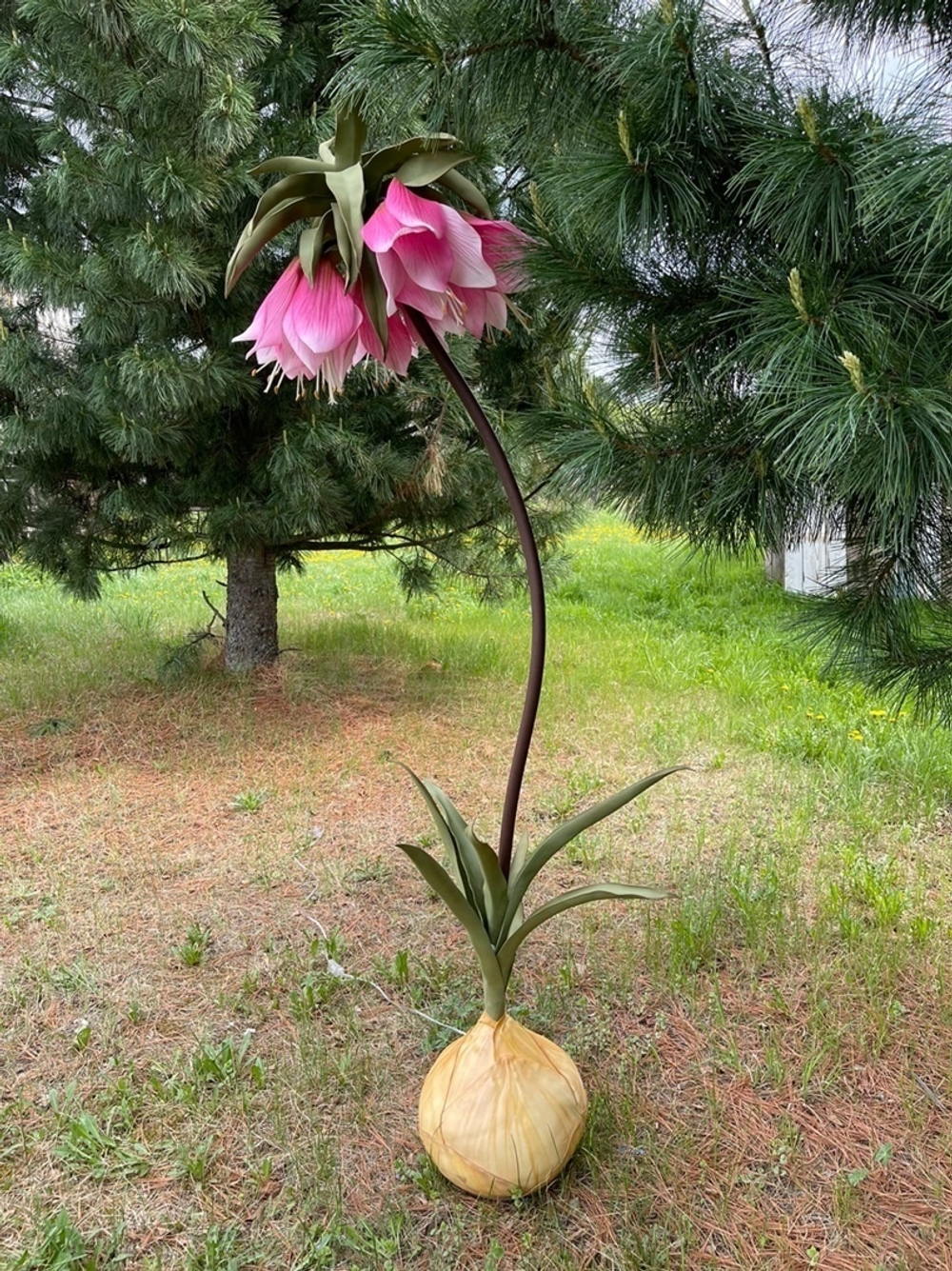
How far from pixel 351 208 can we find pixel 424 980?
1474 millimetres

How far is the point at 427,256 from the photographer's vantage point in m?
0.99

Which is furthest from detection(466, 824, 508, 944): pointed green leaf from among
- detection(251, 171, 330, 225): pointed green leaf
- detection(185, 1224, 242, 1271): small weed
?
detection(251, 171, 330, 225): pointed green leaf

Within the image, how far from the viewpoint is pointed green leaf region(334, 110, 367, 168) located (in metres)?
1.02

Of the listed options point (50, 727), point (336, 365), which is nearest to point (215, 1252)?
point (336, 365)

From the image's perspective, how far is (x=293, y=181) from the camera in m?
1.03

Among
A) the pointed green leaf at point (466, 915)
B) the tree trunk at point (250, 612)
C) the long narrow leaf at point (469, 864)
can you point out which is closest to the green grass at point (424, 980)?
the tree trunk at point (250, 612)

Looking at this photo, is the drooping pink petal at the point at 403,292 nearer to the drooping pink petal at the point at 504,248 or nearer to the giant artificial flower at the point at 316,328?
the giant artificial flower at the point at 316,328

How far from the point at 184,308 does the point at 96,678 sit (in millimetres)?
1875

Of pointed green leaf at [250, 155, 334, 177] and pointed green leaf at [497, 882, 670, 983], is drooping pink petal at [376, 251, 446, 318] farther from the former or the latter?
pointed green leaf at [497, 882, 670, 983]

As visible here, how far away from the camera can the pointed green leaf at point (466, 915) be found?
3.94 ft

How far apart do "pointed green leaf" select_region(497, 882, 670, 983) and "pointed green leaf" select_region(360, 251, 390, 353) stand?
79 cm

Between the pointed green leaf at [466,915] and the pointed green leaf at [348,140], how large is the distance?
2.89 feet

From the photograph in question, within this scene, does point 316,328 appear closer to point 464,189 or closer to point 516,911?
point 464,189

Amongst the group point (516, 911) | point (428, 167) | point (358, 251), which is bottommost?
point (516, 911)
